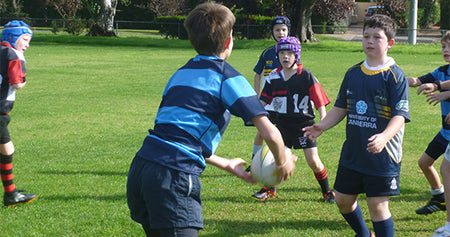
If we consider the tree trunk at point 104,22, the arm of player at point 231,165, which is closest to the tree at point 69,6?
the tree trunk at point 104,22

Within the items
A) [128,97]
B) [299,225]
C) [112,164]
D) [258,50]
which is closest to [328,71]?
[128,97]

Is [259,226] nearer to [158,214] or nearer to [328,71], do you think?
[158,214]

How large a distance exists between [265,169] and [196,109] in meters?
0.83

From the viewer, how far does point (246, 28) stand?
4219 centimetres

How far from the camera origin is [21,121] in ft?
37.5

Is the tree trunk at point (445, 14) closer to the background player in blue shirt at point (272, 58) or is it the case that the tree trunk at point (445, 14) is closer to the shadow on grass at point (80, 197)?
the background player in blue shirt at point (272, 58)

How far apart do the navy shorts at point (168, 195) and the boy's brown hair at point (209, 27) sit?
2.66ft

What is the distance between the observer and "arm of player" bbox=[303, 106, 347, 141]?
4.34 m

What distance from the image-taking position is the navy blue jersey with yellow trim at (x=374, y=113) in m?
4.03

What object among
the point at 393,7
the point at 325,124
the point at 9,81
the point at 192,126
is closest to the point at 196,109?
the point at 192,126

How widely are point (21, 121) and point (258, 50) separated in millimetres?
24621

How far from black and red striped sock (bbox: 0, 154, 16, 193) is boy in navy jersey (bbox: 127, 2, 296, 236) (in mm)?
3520

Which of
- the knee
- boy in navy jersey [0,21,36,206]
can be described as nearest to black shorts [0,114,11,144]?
boy in navy jersey [0,21,36,206]

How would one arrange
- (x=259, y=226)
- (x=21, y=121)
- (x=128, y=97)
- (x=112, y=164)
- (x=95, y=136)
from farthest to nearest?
1. (x=128, y=97)
2. (x=21, y=121)
3. (x=95, y=136)
4. (x=112, y=164)
5. (x=259, y=226)
